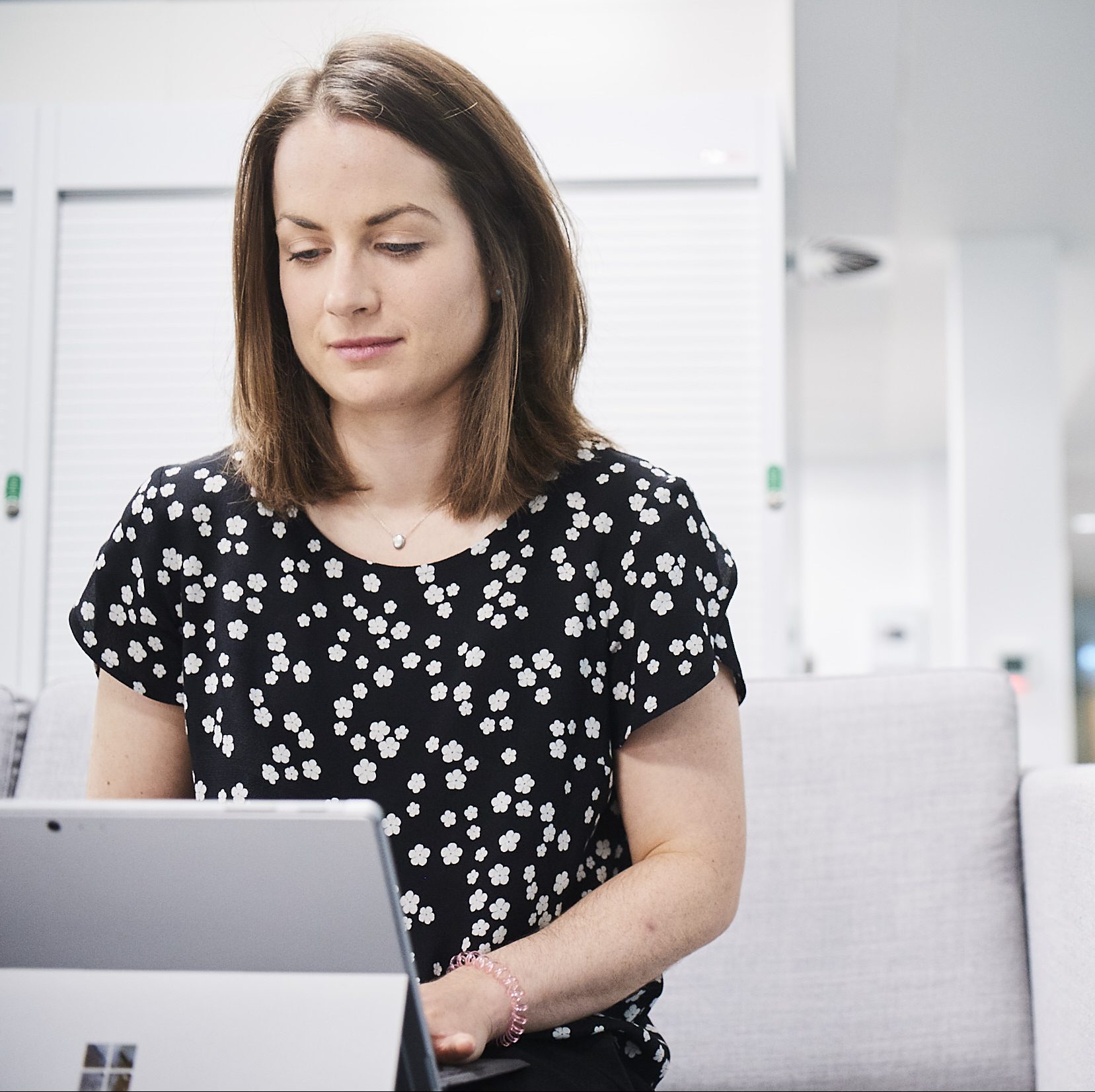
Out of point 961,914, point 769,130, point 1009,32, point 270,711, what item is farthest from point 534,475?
point 1009,32

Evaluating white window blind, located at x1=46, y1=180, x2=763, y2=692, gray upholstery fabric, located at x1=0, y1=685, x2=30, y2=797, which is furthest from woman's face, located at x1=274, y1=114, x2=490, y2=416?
white window blind, located at x1=46, y1=180, x2=763, y2=692

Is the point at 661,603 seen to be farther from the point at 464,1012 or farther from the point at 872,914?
the point at 872,914

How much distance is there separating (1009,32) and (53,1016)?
10.3 ft

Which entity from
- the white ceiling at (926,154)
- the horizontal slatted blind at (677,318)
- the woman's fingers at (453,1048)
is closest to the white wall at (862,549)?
the white ceiling at (926,154)

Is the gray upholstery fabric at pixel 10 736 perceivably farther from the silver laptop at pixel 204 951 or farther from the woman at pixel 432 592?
the silver laptop at pixel 204 951

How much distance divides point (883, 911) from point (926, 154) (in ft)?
9.42

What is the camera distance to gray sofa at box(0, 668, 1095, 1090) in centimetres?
132

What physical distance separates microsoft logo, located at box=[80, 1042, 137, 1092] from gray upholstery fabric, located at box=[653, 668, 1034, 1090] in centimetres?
87

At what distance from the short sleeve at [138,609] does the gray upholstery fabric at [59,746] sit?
427mm

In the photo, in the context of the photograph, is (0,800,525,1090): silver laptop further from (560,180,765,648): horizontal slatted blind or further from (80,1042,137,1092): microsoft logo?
(560,180,765,648): horizontal slatted blind

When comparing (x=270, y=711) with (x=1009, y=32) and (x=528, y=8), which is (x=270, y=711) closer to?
(x=528, y=8)

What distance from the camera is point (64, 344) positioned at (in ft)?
8.29

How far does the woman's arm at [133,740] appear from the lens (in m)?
1.03

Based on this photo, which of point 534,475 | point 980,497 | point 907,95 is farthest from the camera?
point 980,497
